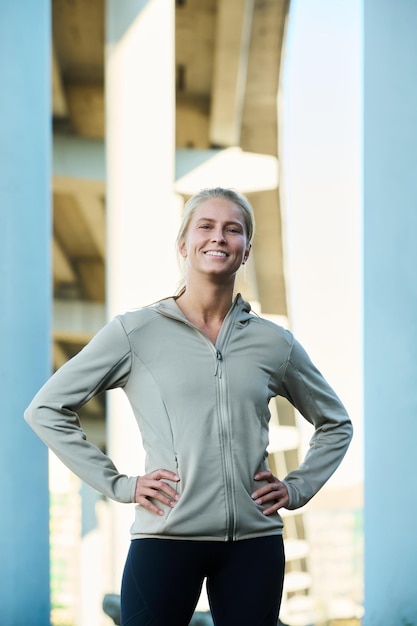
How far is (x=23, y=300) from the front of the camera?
16.0ft

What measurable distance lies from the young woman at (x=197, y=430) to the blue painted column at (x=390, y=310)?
189cm

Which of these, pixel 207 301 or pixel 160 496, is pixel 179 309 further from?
pixel 160 496

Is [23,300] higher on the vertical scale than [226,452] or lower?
higher

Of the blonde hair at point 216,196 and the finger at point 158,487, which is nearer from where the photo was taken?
the finger at point 158,487

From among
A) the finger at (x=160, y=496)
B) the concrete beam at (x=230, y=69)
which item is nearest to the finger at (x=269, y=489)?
the finger at (x=160, y=496)

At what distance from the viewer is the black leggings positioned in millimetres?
2658

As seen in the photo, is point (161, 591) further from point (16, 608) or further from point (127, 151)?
point (127, 151)

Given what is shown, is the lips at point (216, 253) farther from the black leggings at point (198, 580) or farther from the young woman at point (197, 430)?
the black leggings at point (198, 580)

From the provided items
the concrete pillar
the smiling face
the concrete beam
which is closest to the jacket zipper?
the smiling face

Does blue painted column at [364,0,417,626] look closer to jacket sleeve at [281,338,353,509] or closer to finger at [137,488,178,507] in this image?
jacket sleeve at [281,338,353,509]

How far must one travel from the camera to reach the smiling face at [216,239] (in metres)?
2.82

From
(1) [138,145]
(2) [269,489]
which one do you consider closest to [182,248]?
(2) [269,489]

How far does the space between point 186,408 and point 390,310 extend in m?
2.36

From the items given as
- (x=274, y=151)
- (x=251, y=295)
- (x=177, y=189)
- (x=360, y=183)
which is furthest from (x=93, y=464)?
(x=251, y=295)
